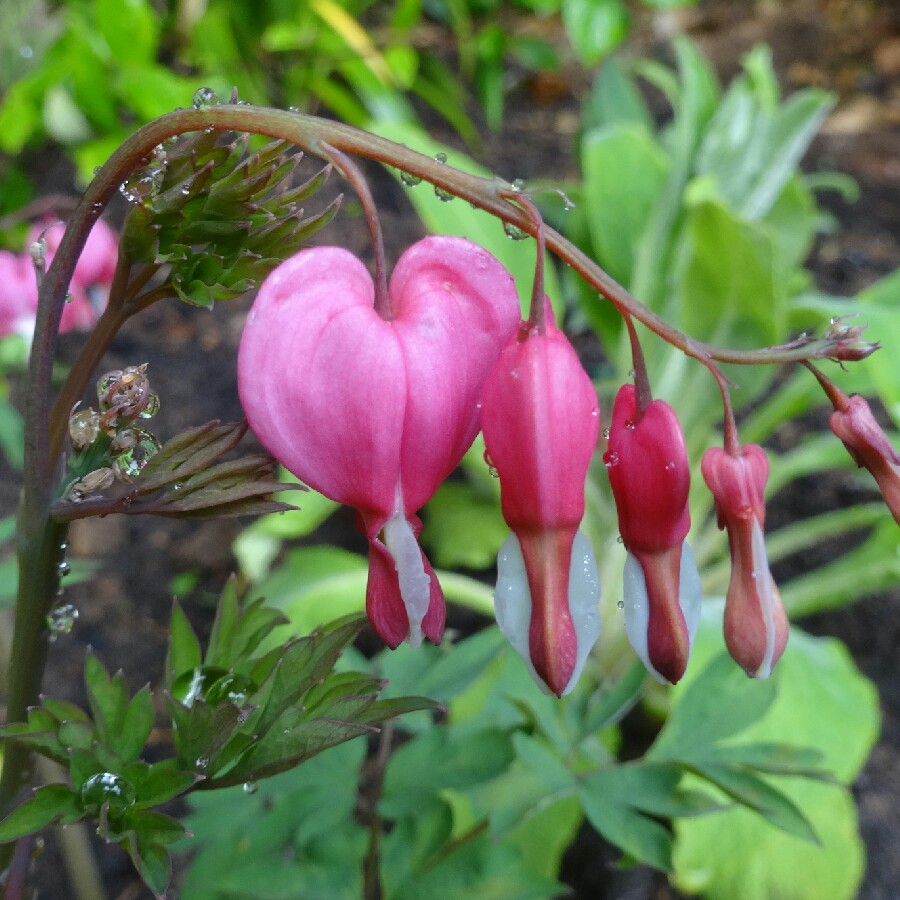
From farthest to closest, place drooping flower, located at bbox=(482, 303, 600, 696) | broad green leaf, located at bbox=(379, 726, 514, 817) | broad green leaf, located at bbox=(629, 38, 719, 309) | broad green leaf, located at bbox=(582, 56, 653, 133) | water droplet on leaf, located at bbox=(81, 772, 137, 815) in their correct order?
1. broad green leaf, located at bbox=(582, 56, 653, 133)
2. broad green leaf, located at bbox=(629, 38, 719, 309)
3. broad green leaf, located at bbox=(379, 726, 514, 817)
4. water droplet on leaf, located at bbox=(81, 772, 137, 815)
5. drooping flower, located at bbox=(482, 303, 600, 696)

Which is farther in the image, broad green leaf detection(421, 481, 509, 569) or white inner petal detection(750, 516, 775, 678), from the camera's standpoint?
broad green leaf detection(421, 481, 509, 569)

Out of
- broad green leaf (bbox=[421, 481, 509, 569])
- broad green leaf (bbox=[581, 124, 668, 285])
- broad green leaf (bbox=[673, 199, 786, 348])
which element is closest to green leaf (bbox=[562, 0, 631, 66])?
broad green leaf (bbox=[581, 124, 668, 285])

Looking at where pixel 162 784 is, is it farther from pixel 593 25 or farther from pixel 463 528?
pixel 593 25

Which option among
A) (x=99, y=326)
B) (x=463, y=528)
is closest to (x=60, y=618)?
(x=99, y=326)

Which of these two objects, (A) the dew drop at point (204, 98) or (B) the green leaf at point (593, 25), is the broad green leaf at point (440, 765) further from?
(B) the green leaf at point (593, 25)

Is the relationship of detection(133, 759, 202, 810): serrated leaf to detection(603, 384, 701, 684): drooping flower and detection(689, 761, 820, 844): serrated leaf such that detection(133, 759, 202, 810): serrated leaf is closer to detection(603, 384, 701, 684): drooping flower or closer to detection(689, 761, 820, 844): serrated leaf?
detection(603, 384, 701, 684): drooping flower

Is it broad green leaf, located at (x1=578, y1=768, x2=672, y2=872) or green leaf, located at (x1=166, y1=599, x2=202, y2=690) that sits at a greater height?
green leaf, located at (x1=166, y1=599, x2=202, y2=690)

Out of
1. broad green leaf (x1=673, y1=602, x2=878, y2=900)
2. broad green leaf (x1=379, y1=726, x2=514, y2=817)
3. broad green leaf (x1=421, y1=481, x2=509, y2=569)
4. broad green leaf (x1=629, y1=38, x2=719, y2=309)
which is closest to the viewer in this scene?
broad green leaf (x1=379, y1=726, x2=514, y2=817)
